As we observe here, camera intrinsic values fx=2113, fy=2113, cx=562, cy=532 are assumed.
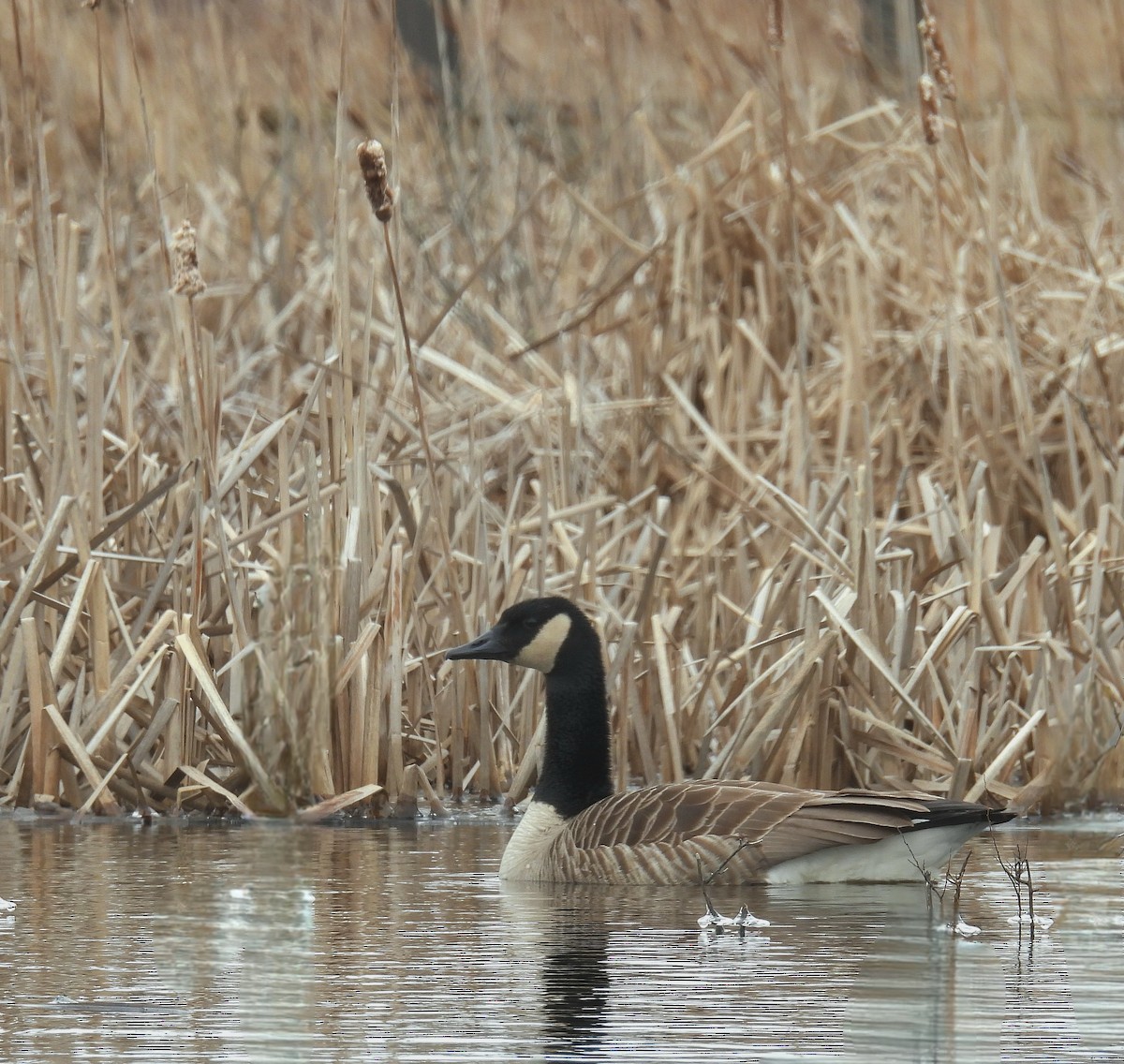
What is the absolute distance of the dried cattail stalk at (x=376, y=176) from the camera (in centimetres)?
542

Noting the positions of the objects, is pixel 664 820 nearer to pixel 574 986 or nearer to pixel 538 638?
pixel 538 638

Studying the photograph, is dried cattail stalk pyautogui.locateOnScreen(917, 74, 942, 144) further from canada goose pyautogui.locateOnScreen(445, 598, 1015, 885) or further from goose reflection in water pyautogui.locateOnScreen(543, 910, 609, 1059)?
goose reflection in water pyautogui.locateOnScreen(543, 910, 609, 1059)

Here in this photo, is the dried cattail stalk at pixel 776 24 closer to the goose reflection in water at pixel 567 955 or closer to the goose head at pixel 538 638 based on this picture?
the goose head at pixel 538 638

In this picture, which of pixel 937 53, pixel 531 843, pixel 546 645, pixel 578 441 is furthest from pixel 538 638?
pixel 937 53

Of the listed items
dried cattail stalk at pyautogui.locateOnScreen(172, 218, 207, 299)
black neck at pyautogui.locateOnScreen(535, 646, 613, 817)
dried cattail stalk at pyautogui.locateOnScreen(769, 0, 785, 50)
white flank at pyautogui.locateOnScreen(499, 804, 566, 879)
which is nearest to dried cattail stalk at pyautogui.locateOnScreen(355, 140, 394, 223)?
dried cattail stalk at pyautogui.locateOnScreen(172, 218, 207, 299)

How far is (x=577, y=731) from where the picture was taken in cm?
665

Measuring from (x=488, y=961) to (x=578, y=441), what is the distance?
13.0ft

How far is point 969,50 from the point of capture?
7.63 metres

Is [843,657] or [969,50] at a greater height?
[969,50]

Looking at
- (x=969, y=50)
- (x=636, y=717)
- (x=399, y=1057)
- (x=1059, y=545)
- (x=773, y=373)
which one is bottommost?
(x=399, y=1057)

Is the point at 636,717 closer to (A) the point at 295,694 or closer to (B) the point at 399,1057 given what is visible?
(A) the point at 295,694

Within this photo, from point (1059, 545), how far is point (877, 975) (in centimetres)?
295

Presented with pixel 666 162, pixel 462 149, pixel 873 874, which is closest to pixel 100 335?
pixel 462 149

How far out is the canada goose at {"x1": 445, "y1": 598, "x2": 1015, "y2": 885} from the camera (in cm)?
571
